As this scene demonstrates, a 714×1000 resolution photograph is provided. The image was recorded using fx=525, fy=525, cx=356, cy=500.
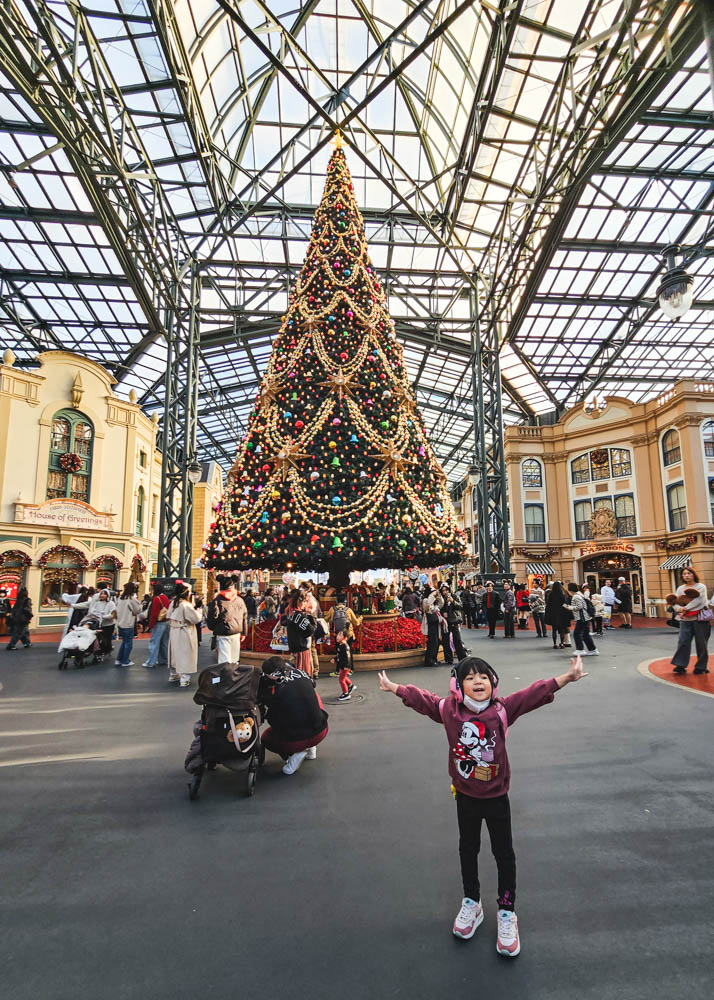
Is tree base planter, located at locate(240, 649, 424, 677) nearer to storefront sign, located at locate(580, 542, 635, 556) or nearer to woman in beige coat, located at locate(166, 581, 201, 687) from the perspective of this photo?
woman in beige coat, located at locate(166, 581, 201, 687)

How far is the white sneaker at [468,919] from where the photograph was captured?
235cm

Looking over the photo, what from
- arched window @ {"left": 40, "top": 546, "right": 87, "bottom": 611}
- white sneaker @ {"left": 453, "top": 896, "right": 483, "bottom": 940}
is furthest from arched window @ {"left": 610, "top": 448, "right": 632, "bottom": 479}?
white sneaker @ {"left": 453, "top": 896, "right": 483, "bottom": 940}

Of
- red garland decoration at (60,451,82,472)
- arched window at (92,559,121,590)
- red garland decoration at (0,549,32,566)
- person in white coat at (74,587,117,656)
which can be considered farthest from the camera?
arched window at (92,559,121,590)

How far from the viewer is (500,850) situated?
2418mm

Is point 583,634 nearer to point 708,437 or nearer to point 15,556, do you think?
point 708,437

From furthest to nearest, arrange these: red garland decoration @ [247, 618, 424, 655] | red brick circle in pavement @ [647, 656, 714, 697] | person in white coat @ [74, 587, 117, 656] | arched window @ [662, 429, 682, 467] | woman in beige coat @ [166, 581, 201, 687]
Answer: arched window @ [662, 429, 682, 467] → person in white coat @ [74, 587, 117, 656] → red garland decoration @ [247, 618, 424, 655] → woman in beige coat @ [166, 581, 201, 687] → red brick circle in pavement @ [647, 656, 714, 697]

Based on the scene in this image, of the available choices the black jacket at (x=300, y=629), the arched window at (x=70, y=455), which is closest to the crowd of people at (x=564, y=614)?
the black jacket at (x=300, y=629)

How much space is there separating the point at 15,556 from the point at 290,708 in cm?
1924

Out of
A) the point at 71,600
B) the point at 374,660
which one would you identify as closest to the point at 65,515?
the point at 71,600

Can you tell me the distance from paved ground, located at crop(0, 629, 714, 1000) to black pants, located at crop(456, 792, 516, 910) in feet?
0.75

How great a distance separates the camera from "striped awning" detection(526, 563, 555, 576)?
2834cm

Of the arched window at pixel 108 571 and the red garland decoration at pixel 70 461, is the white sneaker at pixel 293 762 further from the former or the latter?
the red garland decoration at pixel 70 461

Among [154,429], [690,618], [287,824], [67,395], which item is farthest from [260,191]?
[287,824]

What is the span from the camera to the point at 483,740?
8.07 feet
